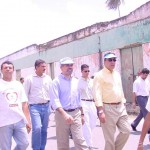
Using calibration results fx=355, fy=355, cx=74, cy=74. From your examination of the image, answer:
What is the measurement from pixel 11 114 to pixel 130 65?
9.79 metres

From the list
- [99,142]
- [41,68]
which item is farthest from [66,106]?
[99,142]

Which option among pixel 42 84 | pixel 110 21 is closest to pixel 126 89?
pixel 110 21

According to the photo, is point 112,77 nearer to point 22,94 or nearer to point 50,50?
point 22,94

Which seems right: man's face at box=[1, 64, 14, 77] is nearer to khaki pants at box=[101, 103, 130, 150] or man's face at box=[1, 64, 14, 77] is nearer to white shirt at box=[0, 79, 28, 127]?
white shirt at box=[0, 79, 28, 127]

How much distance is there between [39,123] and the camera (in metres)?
6.82

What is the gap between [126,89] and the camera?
14.8 metres

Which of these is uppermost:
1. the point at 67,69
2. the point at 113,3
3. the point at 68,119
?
the point at 113,3

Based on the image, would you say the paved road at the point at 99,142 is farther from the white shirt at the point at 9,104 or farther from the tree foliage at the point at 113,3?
the tree foliage at the point at 113,3

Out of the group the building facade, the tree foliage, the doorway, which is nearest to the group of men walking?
the building facade

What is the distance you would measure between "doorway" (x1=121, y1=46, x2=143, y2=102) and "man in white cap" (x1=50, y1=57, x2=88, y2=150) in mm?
8590

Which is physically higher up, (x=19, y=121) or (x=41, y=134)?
(x=19, y=121)

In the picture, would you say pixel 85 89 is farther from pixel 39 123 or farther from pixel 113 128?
pixel 113 128

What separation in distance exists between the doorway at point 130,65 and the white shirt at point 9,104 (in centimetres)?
912

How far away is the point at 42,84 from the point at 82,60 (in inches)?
450
